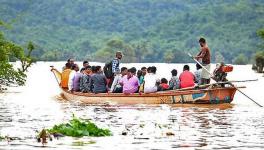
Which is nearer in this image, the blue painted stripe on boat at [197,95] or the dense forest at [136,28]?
the blue painted stripe on boat at [197,95]

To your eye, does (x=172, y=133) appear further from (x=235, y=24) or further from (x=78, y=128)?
(x=235, y=24)

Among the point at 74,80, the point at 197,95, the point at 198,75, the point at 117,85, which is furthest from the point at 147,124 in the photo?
the point at 74,80

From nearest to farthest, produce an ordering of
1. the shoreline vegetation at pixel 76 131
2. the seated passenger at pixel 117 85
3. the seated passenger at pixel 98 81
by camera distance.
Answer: the shoreline vegetation at pixel 76 131, the seated passenger at pixel 117 85, the seated passenger at pixel 98 81

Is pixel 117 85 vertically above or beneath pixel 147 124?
above

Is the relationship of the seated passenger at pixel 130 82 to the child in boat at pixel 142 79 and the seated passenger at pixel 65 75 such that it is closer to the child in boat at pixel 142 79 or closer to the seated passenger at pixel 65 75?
the child in boat at pixel 142 79

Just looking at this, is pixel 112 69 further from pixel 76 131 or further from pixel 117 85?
pixel 76 131

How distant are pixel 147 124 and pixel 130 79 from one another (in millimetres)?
6217

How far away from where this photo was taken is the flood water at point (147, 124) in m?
13.9

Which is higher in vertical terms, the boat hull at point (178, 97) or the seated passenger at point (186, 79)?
the seated passenger at point (186, 79)

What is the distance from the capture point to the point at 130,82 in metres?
23.7

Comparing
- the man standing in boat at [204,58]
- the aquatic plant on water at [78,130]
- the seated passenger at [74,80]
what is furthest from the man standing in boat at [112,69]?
the aquatic plant on water at [78,130]

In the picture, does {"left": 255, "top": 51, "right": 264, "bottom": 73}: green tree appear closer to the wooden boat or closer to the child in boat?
the child in boat

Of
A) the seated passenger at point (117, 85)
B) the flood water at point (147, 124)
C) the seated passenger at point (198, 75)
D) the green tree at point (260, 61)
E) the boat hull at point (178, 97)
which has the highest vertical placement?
the green tree at point (260, 61)

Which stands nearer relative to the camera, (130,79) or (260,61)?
(130,79)
